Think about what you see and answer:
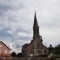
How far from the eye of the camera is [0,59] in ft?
147

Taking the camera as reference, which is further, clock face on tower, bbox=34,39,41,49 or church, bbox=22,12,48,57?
clock face on tower, bbox=34,39,41,49

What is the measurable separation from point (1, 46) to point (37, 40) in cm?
3304

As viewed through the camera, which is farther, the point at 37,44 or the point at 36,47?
the point at 37,44

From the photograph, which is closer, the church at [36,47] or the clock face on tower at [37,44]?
the church at [36,47]

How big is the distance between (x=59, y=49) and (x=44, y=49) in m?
23.1

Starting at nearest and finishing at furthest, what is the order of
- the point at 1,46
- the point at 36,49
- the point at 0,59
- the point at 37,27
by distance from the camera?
the point at 0,59 < the point at 1,46 < the point at 36,49 < the point at 37,27

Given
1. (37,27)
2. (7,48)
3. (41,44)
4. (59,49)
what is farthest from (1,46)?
(37,27)

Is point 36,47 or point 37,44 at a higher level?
point 37,44

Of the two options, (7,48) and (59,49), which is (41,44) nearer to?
(59,49)

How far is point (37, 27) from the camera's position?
120 meters

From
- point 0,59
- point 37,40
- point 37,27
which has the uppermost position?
point 37,27

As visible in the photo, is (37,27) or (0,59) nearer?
(0,59)

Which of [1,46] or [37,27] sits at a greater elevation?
[37,27]

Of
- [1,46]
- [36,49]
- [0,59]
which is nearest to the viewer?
[0,59]
